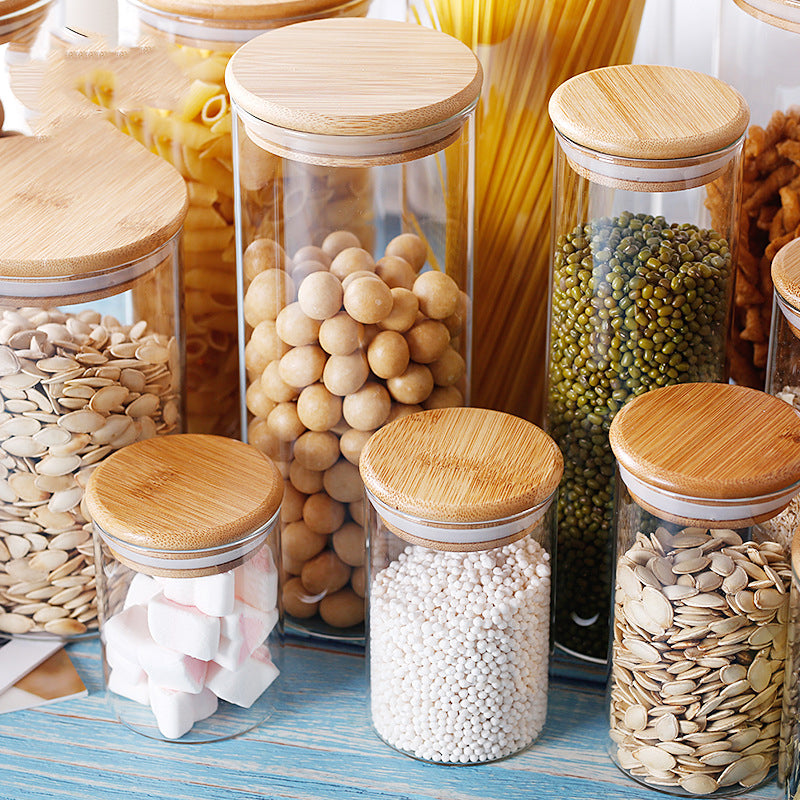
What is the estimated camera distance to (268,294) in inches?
32.5

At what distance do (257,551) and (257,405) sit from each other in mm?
126

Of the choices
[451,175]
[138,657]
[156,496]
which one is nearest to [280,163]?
[451,175]

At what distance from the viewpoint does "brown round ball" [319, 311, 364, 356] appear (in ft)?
2.58

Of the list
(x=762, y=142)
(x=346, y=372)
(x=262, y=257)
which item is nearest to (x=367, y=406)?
(x=346, y=372)

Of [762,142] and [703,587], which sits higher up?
[762,142]

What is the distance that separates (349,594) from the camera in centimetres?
88

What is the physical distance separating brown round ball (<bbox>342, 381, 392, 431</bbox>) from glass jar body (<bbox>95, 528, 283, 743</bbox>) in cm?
9

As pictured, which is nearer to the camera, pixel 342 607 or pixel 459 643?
pixel 459 643

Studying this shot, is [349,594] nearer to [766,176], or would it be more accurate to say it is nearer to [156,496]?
[156,496]

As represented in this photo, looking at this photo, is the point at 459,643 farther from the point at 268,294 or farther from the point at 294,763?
the point at 268,294

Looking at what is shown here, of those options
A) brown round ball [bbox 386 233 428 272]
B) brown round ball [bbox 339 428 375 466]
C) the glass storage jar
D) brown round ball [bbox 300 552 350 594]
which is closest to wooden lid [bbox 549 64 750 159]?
the glass storage jar

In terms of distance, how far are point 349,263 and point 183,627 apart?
257 millimetres

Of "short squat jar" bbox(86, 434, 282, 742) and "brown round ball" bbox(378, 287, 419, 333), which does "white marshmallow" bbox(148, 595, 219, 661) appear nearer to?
"short squat jar" bbox(86, 434, 282, 742)

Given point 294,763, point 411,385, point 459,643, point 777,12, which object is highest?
point 777,12
